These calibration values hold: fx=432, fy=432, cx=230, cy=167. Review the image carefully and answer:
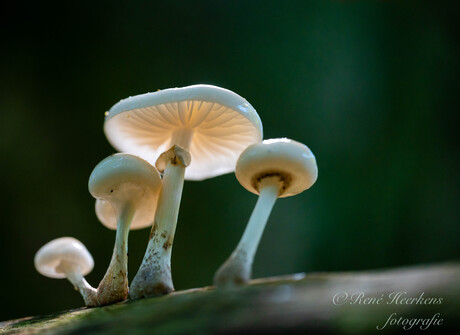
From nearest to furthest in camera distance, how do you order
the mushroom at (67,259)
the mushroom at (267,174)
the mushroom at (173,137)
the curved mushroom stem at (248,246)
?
the curved mushroom stem at (248,246) → the mushroom at (267,174) → the mushroom at (173,137) → the mushroom at (67,259)

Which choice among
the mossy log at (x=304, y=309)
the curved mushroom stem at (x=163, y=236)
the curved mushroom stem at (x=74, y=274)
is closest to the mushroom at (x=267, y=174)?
the mossy log at (x=304, y=309)

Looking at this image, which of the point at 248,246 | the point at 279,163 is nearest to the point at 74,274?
the point at 248,246

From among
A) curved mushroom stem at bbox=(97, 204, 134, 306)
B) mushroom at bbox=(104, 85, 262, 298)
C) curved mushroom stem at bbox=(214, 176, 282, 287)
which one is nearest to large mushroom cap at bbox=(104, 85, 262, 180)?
mushroom at bbox=(104, 85, 262, 298)

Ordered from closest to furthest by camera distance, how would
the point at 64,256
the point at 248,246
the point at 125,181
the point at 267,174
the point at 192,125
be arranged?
1. the point at 248,246
2. the point at 267,174
3. the point at 125,181
4. the point at 192,125
5. the point at 64,256

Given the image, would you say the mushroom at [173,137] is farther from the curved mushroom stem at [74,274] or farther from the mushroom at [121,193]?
the curved mushroom stem at [74,274]

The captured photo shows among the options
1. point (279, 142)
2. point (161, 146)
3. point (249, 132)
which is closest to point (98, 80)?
point (161, 146)

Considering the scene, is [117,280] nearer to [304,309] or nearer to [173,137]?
[173,137]
